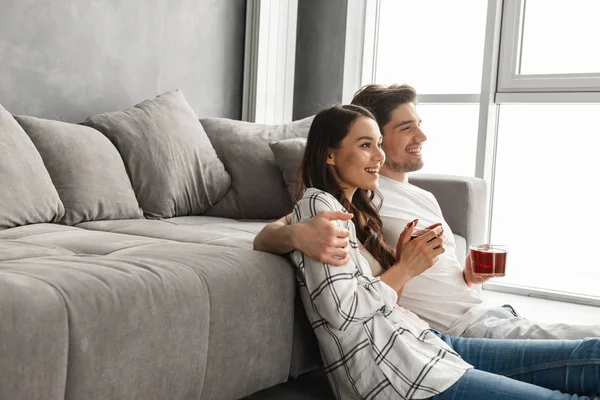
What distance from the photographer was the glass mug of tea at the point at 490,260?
1.75 meters

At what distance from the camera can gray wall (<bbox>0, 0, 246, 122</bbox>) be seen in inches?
104

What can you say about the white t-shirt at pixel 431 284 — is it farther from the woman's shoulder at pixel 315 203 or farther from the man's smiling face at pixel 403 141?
the woman's shoulder at pixel 315 203

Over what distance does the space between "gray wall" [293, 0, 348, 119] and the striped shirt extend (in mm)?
2555

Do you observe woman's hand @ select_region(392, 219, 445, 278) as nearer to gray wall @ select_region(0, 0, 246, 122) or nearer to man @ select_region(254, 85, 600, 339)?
man @ select_region(254, 85, 600, 339)

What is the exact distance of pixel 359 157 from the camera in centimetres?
170

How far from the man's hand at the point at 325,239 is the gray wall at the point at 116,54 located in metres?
1.62

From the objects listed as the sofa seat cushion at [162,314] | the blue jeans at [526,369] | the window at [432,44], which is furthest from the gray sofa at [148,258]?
the window at [432,44]

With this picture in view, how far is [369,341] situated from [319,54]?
9.31 ft

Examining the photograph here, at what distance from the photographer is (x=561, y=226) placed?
3553 millimetres

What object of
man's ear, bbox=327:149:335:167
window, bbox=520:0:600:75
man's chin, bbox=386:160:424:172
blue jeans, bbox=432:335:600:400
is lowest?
blue jeans, bbox=432:335:600:400

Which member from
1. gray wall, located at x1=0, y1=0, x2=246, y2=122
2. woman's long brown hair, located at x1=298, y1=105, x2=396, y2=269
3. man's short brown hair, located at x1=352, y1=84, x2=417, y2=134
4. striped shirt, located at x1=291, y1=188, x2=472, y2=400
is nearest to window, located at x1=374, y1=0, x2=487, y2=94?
gray wall, located at x1=0, y1=0, x2=246, y2=122

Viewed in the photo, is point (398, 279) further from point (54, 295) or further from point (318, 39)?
point (318, 39)

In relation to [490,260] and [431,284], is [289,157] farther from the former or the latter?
[490,260]

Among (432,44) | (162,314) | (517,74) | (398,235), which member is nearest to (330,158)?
(398,235)
